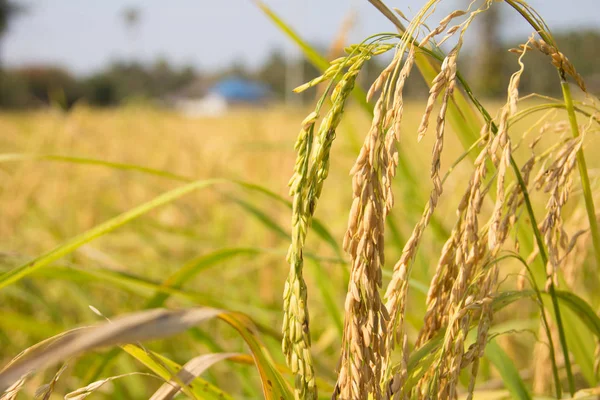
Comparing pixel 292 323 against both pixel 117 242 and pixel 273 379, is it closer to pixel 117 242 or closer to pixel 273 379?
pixel 273 379

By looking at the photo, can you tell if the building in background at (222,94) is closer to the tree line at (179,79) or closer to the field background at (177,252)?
the tree line at (179,79)

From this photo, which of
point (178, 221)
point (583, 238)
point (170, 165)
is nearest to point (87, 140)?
point (178, 221)

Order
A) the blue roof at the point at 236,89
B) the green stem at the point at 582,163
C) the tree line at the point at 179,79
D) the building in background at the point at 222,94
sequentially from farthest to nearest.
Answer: the blue roof at the point at 236,89
the building in background at the point at 222,94
the tree line at the point at 179,79
the green stem at the point at 582,163

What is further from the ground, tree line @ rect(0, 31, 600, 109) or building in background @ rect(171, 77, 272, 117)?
building in background @ rect(171, 77, 272, 117)

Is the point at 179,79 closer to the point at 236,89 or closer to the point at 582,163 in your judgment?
the point at 236,89

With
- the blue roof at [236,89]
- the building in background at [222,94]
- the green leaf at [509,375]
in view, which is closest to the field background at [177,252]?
the green leaf at [509,375]

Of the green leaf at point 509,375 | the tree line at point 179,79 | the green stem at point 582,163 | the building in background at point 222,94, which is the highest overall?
the building in background at point 222,94

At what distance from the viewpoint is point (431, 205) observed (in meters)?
0.32

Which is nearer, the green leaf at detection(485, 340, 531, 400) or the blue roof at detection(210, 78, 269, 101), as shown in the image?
the green leaf at detection(485, 340, 531, 400)

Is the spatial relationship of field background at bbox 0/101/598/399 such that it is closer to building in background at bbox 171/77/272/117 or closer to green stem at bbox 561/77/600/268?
green stem at bbox 561/77/600/268

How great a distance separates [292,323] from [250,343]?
7 centimetres

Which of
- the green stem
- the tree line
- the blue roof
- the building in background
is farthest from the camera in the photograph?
the blue roof

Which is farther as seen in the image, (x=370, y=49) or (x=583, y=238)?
(x=583, y=238)

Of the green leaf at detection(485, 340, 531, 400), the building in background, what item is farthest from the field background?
the building in background
